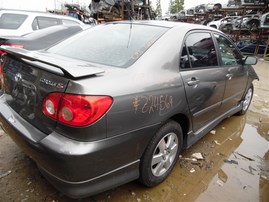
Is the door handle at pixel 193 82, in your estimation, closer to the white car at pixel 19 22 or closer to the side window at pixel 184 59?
the side window at pixel 184 59

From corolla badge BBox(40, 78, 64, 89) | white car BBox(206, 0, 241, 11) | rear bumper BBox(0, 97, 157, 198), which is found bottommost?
rear bumper BBox(0, 97, 157, 198)

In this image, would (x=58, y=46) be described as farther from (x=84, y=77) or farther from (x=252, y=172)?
(x=252, y=172)

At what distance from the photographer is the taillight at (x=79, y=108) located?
1582mm

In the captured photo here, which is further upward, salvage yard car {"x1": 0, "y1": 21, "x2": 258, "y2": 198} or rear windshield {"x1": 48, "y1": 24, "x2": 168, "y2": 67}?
rear windshield {"x1": 48, "y1": 24, "x2": 168, "y2": 67}

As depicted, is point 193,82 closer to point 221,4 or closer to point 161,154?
point 161,154

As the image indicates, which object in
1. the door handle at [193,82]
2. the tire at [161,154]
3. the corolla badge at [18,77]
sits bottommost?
the tire at [161,154]

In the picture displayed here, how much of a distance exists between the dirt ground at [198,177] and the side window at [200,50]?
1.19m

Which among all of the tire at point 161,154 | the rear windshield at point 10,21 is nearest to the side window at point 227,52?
the tire at point 161,154

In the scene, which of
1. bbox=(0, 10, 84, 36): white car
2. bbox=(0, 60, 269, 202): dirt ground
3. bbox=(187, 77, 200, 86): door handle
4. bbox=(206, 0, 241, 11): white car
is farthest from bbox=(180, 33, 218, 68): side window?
bbox=(206, 0, 241, 11): white car

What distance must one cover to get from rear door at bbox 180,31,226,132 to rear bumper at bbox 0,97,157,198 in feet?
2.54

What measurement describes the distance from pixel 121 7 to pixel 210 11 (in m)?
9.92

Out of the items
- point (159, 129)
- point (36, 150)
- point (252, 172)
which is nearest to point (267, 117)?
point (252, 172)

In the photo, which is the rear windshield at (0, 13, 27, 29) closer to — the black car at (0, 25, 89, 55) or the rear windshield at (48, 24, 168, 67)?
the black car at (0, 25, 89, 55)

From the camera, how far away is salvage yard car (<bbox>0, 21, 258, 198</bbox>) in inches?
63.4
